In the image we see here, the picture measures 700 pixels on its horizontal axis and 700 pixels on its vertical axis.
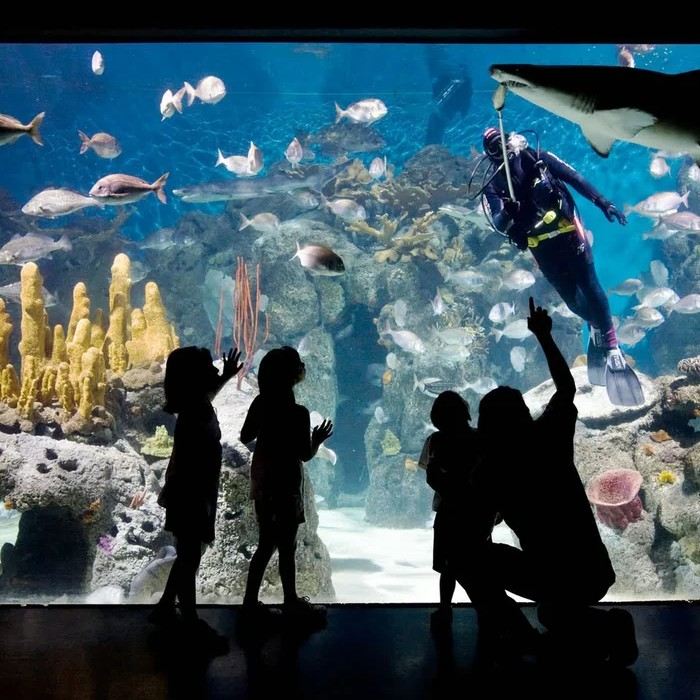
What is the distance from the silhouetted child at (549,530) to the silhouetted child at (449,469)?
0.20m

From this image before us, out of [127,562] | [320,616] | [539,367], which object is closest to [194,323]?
[539,367]

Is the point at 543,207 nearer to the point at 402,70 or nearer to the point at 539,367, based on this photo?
the point at 539,367

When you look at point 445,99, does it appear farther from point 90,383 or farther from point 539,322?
point 539,322

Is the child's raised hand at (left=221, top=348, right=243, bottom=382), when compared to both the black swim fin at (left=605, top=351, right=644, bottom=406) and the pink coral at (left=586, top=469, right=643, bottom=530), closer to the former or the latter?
the pink coral at (left=586, top=469, right=643, bottom=530)

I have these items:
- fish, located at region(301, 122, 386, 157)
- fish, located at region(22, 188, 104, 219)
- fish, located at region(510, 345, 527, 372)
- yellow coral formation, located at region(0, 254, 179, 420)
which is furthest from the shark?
fish, located at region(301, 122, 386, 157)

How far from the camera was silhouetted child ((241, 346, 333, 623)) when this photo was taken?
247 cm

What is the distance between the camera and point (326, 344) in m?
10.8

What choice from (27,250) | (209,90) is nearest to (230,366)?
(27,250)

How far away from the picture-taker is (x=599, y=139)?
2609 mm

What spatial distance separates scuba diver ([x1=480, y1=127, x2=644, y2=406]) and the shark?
2575 millimetres

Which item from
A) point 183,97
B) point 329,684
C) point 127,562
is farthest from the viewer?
point 183,97

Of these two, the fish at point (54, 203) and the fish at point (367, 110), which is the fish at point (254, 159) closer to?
the fish at point (367, 110)
